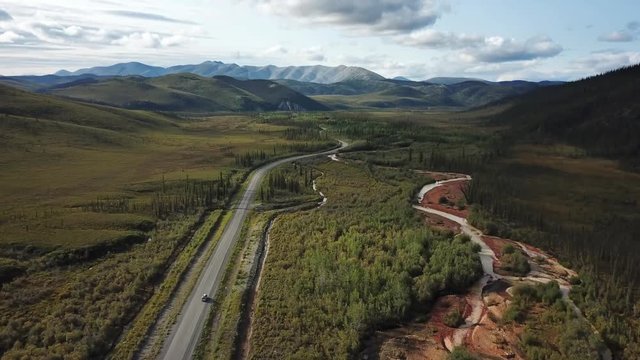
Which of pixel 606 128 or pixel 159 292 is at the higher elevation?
pixel 606 128

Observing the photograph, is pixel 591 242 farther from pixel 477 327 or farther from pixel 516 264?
pixel 477 327

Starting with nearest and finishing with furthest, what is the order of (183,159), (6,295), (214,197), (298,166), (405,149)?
(6,295), (214,197), (298,166), (183,159), (405,149)

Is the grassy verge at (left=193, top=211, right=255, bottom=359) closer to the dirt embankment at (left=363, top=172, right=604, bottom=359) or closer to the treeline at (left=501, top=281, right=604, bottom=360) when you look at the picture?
the dirt embankment at (left=363, top=172, right=604, bottom=359)

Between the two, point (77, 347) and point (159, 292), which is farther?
point (159, 292)

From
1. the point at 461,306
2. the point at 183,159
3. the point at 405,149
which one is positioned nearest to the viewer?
the point at 461,306

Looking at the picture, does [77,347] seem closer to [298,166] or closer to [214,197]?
[214,197]

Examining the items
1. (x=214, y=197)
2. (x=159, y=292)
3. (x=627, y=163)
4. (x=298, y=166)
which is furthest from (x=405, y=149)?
(x=159, y=292)

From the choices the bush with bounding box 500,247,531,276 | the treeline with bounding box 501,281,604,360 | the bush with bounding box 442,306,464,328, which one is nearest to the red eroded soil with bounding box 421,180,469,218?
the bush with bounding box 500,247,531,276

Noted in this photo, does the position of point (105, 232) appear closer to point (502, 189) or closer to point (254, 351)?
point (254, 351)
